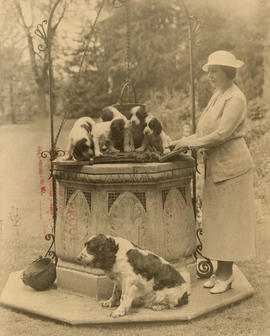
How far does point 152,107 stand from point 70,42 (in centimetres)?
321

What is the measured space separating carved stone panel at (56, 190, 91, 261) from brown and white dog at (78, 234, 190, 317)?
21.8 inches

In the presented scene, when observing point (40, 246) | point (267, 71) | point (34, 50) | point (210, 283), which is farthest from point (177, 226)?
point (267, 71)

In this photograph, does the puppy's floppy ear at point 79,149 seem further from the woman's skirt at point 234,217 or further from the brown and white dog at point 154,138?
the woman's skirt at point 234,217

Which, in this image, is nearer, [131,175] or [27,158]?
[131,175]

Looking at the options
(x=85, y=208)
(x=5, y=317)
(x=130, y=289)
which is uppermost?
(x=85, y=208)

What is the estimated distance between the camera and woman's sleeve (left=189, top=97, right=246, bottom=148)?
14.7 ft

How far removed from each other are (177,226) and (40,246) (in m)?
2.80

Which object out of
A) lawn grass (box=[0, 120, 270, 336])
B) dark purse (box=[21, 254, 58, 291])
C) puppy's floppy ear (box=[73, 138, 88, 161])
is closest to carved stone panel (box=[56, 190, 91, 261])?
dark purse (box=[21, 254, 58, 291])

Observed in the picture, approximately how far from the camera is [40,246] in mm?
6945

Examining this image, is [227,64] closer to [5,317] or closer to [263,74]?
[5,317]

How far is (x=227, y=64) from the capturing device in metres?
4.51

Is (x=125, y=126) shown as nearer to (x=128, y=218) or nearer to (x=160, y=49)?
(x=128, y=218)

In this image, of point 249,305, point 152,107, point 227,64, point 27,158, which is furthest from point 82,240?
point 152,107

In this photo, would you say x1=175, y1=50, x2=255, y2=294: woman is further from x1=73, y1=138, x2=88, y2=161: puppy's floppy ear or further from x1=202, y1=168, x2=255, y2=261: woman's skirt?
x1=73, y1=138, x2=88, y2=161: puppy's floppy ear
